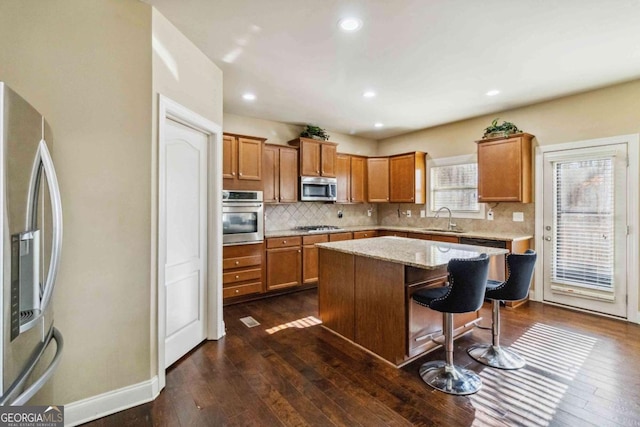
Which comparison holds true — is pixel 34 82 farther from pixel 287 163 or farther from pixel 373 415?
pixel 287 163

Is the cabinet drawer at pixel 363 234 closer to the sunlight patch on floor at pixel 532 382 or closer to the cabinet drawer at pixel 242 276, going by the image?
the cabinet drawer at pixel 242 276

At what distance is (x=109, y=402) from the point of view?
1975 millimetres

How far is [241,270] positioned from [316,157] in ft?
7.53

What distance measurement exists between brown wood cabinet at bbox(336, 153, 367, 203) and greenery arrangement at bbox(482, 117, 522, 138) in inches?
89.8

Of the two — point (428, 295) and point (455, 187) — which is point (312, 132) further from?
point (428, 295)

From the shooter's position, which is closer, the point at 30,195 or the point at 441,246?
the point at 30,195

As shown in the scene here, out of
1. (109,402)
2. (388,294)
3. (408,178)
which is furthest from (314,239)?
(109,402)

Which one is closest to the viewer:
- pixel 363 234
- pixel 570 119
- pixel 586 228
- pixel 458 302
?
pixel 458 302

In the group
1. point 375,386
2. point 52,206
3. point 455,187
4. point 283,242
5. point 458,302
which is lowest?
point 375,386

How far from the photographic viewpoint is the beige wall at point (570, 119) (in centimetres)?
355

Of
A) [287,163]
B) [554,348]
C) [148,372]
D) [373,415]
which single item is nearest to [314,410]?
[373,415]

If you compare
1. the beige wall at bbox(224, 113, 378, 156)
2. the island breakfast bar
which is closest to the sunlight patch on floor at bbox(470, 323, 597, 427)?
the island breakfast bar

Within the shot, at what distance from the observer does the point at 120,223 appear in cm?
202

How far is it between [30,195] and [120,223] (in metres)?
0.79
